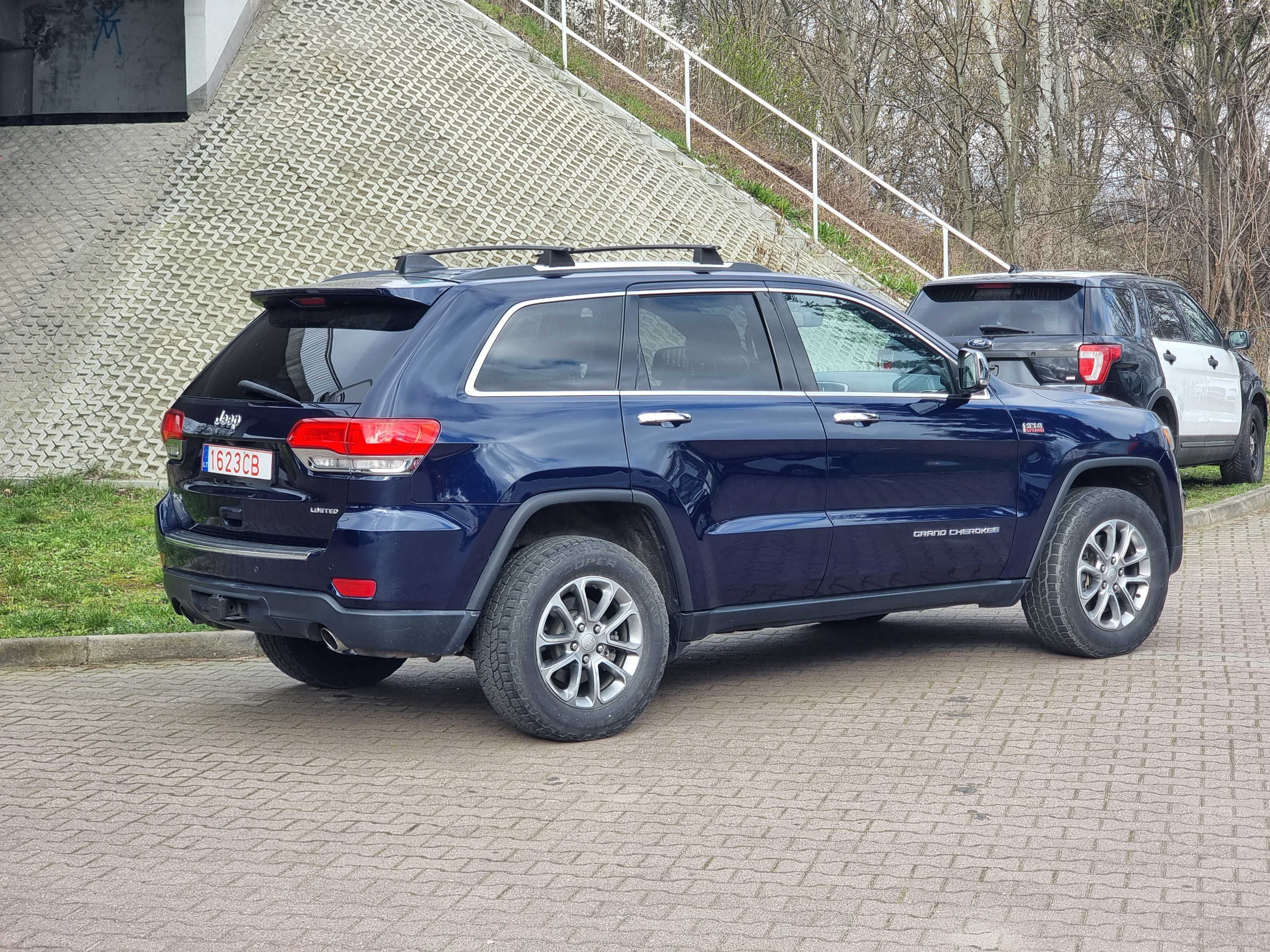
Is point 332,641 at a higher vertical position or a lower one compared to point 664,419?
lower

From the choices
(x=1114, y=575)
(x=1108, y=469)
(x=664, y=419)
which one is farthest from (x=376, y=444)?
(x=1108, y=469)

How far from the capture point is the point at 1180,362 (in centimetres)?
1270

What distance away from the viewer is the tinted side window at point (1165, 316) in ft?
40.8

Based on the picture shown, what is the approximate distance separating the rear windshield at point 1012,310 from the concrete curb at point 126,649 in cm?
590

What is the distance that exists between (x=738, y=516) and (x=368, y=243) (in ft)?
34.3

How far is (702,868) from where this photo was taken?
4.45 metres

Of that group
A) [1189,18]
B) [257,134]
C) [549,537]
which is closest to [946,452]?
[549,537]

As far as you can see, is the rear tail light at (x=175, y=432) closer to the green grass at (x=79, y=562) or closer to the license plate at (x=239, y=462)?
the license plate at (x=239, y=462)

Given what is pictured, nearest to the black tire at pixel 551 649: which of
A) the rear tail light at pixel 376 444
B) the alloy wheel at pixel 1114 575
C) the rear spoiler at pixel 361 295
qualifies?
the rear tail light at pixel 376 444

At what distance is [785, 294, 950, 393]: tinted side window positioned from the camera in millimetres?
6621

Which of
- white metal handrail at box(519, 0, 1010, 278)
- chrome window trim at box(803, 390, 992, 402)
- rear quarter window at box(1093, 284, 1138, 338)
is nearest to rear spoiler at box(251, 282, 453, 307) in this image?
chrome window trim at box(803, 390, 992, 402)

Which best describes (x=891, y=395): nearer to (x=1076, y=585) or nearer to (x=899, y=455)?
(x=899, y=455)

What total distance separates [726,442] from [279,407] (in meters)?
1.80

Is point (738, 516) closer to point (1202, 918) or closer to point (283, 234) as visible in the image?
point (1202, 918)
